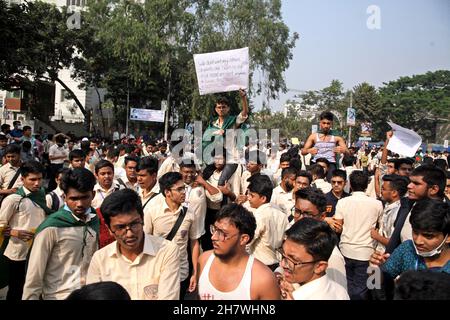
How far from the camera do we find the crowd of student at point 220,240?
2674 millimetres

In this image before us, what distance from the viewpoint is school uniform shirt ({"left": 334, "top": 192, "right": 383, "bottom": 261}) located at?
5070 millimetres

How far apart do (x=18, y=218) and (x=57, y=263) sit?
1.40 meters

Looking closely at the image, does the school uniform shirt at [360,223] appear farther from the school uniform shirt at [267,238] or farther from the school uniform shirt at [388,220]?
the school uniform shirt at [267,238]

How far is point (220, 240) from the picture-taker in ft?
10.0

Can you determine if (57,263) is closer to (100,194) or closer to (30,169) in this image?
(30,169)

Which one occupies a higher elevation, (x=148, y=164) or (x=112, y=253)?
(x=148, y=164)

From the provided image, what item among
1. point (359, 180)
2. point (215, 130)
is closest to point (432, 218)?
point (359, 180)

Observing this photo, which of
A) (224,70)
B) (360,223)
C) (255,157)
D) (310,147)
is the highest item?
(224,70)

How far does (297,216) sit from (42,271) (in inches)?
75.8

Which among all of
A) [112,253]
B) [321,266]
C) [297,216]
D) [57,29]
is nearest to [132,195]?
[112,253]

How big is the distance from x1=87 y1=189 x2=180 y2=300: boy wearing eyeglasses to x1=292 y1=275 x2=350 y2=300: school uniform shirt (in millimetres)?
684

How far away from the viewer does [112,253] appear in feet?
9.28

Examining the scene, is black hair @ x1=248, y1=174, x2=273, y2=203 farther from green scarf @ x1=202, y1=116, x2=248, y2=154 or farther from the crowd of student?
green scarf @ x1=202, y1=116, x2=248, y2=154

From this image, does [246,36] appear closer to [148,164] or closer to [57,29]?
[57,29]
